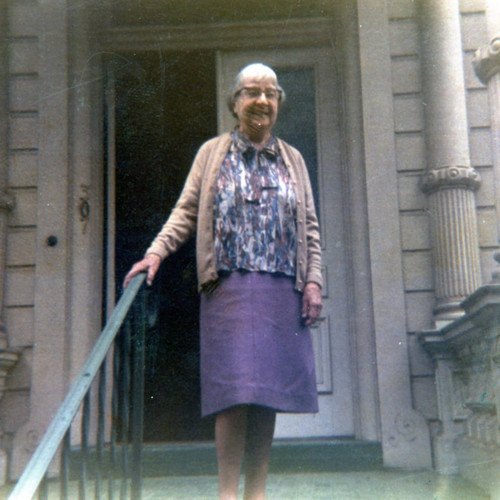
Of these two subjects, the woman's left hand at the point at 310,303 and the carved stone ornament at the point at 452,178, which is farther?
the carved stone ornament at the point at 452,178

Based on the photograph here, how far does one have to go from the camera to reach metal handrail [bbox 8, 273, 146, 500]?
1.43 meters

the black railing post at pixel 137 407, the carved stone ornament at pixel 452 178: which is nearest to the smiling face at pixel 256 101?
the black railing post at pixel 137 407

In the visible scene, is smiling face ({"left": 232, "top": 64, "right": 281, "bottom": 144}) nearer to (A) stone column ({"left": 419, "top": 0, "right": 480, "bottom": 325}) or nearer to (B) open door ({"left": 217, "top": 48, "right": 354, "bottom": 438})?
(A) stone column ({"left": 419, "top": 0, "right": 480, "bottom": 325})

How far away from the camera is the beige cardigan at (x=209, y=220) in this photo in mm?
2164

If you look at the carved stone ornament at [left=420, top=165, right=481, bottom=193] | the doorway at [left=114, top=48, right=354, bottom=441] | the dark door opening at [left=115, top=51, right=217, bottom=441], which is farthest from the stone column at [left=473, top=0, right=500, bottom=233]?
the dark door opening at [left=115, top=51, right=217, bottom=441]

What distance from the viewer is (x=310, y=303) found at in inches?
86.4

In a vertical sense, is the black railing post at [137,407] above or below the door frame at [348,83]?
below

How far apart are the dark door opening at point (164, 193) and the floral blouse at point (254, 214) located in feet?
8.93

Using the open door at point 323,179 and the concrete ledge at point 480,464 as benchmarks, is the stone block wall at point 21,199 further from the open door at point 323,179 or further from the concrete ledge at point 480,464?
the concrete ledge at point 480,464

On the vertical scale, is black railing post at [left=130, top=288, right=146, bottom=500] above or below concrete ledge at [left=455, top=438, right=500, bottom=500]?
above

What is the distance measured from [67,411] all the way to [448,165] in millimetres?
2811

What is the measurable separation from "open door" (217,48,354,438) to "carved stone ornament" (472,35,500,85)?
1470 millimetres

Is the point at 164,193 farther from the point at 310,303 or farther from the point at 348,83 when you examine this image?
the point at 310,303

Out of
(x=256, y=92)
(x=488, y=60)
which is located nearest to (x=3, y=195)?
(x=256, y=92)
